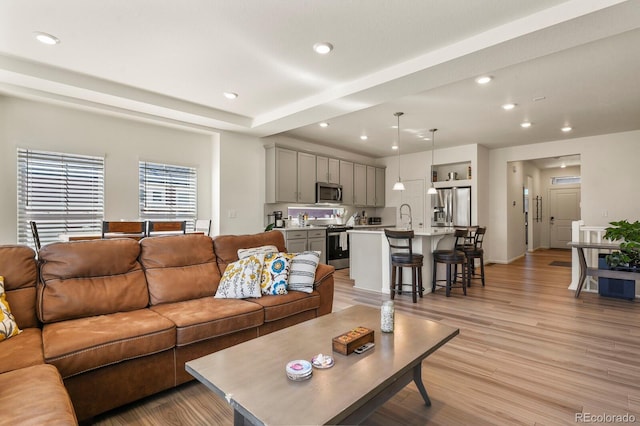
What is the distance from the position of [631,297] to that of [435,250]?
102 inches

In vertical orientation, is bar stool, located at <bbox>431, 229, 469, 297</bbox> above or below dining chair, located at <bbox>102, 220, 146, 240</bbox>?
below

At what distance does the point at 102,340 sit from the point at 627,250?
5687 millimetres

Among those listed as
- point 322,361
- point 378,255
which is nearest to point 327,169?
point 378,255

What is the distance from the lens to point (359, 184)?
7.84 metres

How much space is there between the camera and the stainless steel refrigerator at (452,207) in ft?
23.7

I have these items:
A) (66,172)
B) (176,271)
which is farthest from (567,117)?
(66,172)

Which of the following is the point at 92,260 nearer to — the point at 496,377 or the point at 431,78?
the point at 496,377

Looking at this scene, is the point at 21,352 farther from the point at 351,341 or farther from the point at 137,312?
the point at 351,341

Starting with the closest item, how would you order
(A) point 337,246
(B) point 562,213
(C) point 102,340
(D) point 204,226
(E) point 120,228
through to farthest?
(C) point 102,340
(E) point 120,228
(D) point 204,226
(A) point 337,246
(B) point 562,213

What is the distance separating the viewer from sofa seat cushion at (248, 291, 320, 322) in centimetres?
263

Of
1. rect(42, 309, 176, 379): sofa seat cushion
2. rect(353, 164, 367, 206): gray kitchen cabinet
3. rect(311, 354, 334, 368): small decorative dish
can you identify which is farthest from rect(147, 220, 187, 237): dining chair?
rect(353, 164, 367, 206): gray kitchen cabinet

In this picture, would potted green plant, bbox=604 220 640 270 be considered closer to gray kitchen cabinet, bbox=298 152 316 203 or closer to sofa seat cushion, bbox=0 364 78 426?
gray kitchen cabinet, bbox=298 152 316 203

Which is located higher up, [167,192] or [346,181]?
[346,181]

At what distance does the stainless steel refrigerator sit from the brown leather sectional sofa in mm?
5189
